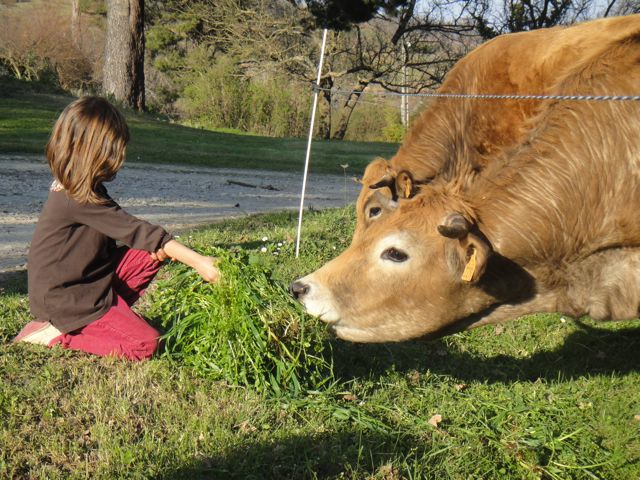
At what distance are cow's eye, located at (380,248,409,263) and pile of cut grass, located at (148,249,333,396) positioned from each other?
59 cm

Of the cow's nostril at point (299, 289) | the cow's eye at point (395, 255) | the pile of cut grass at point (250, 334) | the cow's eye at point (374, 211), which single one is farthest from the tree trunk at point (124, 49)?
the cow's eye at point (395, 255)

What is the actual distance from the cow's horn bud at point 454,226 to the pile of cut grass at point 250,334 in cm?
94

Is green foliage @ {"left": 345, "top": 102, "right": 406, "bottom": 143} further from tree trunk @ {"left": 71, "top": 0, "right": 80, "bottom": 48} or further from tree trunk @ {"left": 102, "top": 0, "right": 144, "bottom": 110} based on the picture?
tree trunk @ {"left": 71, "top": 0, "right": 80, "bottom": 48}

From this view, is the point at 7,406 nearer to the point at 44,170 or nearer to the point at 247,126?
the point at 44,170

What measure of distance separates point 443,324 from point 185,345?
5.16ft

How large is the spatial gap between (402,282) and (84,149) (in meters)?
2.04

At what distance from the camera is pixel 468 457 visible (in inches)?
148

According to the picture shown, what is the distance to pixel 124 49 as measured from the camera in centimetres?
2272

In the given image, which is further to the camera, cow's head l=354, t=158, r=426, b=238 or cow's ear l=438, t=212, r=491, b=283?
cow's head l=354, t=158, r=426, b=238

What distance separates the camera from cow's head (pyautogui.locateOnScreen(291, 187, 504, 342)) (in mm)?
3949

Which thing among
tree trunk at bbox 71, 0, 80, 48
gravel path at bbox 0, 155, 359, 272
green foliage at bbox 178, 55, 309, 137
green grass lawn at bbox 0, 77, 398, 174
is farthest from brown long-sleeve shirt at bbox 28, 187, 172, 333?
tree trunk at bbox 71, 0, 80, 48

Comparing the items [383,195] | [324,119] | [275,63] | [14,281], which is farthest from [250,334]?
[324,119]

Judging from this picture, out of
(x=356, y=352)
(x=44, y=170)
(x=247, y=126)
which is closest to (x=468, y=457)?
(x=356, y=352)

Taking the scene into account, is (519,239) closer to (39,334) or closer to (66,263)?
(66,263)
